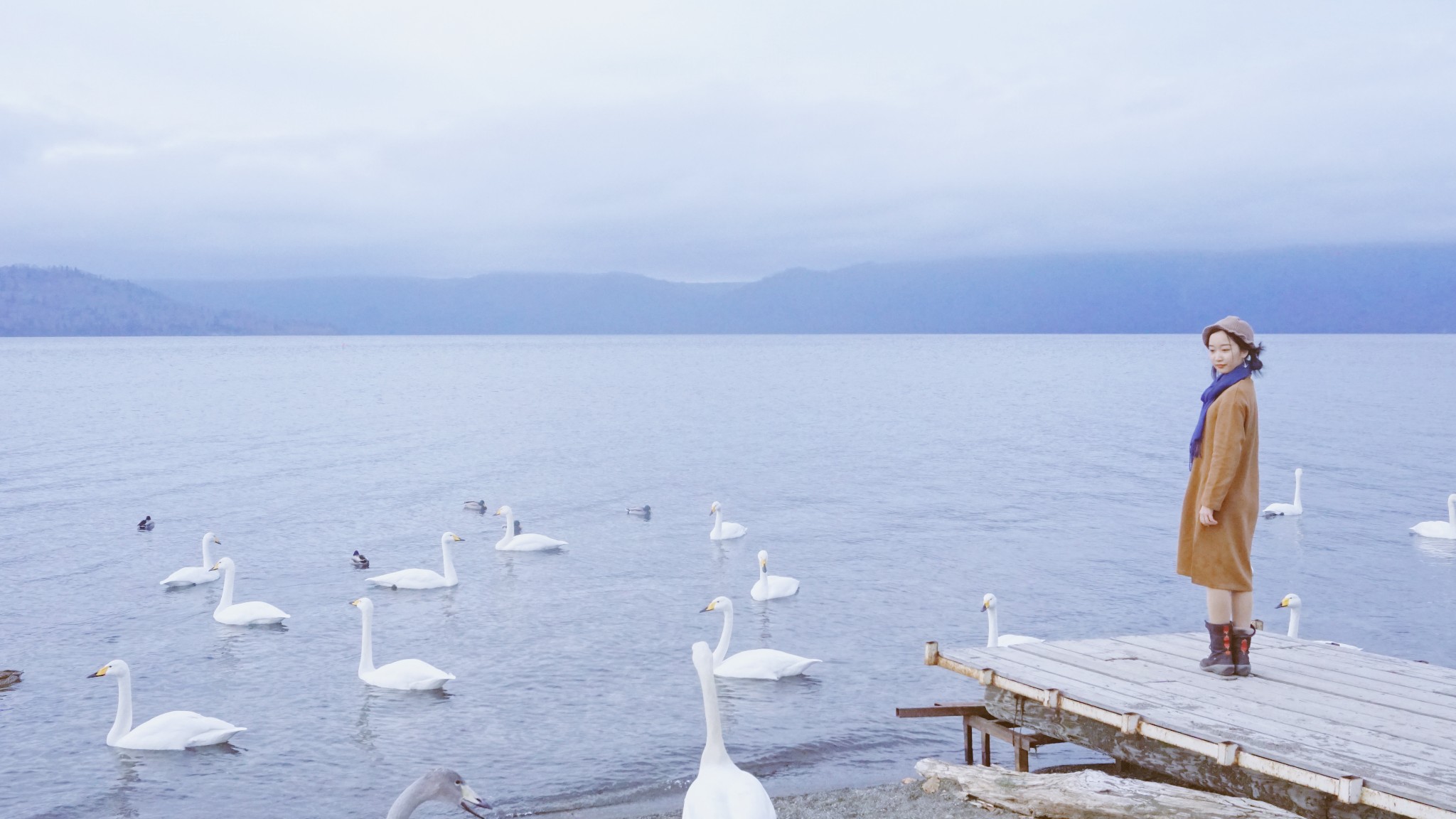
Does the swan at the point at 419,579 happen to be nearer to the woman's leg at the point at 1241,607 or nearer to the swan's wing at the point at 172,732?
the swan's wing at the point at 172,732

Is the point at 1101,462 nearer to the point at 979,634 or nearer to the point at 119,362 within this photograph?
the point at 979,634

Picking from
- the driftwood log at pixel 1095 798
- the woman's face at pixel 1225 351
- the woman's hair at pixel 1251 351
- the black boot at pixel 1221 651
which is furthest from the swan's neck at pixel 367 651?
the woman's hair at pixel 1251 351

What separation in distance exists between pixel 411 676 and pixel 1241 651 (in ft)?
31.7

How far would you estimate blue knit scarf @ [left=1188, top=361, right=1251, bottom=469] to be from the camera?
8367mm

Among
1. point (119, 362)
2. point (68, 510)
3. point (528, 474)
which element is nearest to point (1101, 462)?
point (528, 474)

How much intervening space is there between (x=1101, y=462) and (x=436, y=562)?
2538 centimetres

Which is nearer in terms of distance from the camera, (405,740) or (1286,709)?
(1286,709)

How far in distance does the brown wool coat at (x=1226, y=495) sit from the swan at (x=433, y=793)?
18.7ft

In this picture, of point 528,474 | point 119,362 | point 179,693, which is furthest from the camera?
point 119,362

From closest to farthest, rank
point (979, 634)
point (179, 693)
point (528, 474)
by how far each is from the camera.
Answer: point (179, 693)
point (979, 634)
point (528, 474)

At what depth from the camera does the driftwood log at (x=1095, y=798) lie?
7172 mm

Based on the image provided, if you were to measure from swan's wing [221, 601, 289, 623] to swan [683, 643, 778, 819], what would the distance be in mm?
11431

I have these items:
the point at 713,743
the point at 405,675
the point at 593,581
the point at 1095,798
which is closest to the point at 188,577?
the point at 593,581

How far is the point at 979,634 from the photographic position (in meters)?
16.8
